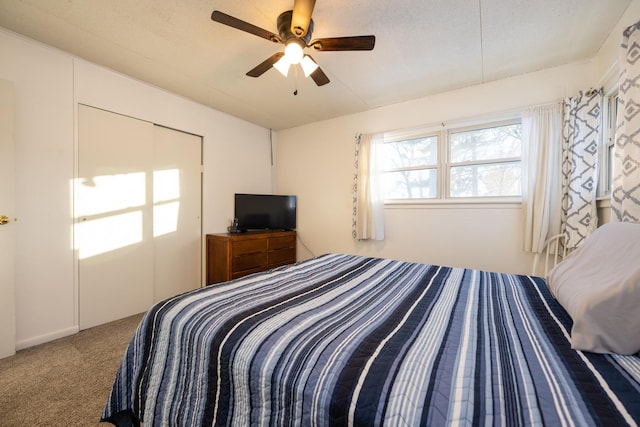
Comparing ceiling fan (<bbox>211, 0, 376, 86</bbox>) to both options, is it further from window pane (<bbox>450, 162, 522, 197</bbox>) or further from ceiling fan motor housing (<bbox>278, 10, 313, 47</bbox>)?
window pane (<bbox>450, 162, 522, 197</bbox>)

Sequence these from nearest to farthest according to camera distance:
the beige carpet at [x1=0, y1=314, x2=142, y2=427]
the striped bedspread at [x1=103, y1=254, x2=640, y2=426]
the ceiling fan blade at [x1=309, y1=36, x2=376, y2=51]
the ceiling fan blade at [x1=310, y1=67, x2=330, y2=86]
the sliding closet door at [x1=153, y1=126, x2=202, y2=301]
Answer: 1. the striped bedspread at [x1=103, y1=254, x2=640, y2=426]
2. the beige carpet at [x1=0, y1=314, x2=142, y2=427]
3. the ceiling fan blade at [x1=309, y1=36, x2=376, y2=51]
4. the ceiling fan blade at [x1=310, y1=67, x2=330, y2=86]
5. the sliding closet door at [x1=153, y1=126, x2=202, y2=301]

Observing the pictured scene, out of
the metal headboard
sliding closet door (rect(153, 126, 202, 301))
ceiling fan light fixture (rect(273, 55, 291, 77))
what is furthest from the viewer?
sliding closet door (rect(153, 126, 202, 301))

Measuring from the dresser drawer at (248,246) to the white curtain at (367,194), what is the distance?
1202mm

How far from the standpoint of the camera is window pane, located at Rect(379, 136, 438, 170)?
306 cm

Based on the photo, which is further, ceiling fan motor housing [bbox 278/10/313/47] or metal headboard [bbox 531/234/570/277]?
metal headboard [bbox 531/234/570/277]

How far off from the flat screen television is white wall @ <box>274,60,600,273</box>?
19 centimetres

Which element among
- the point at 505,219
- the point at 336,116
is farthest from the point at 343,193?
the point at 505,219

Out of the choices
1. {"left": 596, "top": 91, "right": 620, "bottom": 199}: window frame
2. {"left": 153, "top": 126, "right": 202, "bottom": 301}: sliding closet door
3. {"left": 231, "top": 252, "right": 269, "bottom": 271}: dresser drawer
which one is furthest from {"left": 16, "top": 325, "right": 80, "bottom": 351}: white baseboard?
{"left": 596, "top": 91, "right": 620, "bottom": 199}: window frame

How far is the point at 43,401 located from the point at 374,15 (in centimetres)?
308

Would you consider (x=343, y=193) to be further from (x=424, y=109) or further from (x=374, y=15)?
(x=374, y=15)

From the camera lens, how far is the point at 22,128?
1978mm

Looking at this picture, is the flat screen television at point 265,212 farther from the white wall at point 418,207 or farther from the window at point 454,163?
the window at point 454,163

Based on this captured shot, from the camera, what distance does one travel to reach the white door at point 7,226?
6.00 ft

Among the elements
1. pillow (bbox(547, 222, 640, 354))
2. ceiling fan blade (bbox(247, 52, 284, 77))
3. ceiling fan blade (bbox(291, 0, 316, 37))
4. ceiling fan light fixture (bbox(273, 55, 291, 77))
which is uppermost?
ceiling fan blade (bbox(291, 0, 316, 37))
